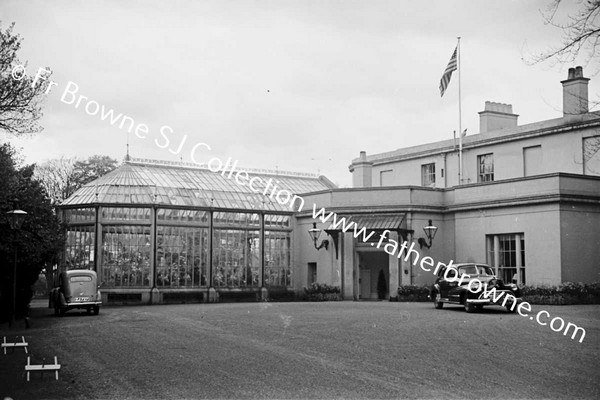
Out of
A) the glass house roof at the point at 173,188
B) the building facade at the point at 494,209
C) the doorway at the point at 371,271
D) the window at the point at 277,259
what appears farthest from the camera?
the window at the point at 277,259

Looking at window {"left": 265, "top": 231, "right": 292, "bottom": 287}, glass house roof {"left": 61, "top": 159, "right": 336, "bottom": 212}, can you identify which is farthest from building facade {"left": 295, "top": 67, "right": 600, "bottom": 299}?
glass house roof {"left": 61, "top": 159, "right": 336, "bottom": 212}

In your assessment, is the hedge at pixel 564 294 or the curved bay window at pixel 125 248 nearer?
the hedge at pixel 564 294

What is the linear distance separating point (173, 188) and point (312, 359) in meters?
24.6

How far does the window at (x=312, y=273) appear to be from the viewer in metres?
37.9

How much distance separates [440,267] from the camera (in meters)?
31.9

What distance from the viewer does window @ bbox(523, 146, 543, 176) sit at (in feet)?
118

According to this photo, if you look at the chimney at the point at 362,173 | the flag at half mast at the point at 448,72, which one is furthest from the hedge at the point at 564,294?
the chimney at the point at 362,173

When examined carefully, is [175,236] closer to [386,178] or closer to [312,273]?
[312,273]

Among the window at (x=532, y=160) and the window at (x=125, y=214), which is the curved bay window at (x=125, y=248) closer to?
the window at (x=125, y=214)

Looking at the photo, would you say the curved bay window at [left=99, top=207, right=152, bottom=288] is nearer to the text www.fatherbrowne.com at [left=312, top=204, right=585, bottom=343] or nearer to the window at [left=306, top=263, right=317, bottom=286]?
the window at [left=306, top=263, right=317, bottom=286]

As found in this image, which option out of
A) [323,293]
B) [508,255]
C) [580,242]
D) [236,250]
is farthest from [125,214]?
[580,242]

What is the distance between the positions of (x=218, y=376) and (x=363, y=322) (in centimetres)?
954

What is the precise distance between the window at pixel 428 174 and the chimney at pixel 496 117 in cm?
371

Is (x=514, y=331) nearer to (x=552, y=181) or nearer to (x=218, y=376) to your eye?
(x=218, y=376)
